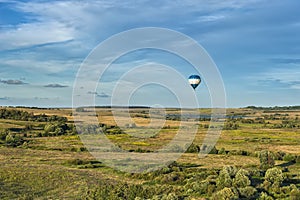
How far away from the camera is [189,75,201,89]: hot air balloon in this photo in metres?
57.1

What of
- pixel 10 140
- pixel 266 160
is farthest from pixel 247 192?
pixel 10 140

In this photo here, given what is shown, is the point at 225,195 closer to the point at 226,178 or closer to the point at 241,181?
the point at 241,181

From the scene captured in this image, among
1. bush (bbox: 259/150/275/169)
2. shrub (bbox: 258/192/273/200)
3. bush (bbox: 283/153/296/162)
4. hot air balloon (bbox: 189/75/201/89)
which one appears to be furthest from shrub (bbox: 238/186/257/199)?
hot air balloon (bbox: 189/75/201/89)

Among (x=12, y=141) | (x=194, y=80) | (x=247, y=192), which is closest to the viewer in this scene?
(x=247, y=192)

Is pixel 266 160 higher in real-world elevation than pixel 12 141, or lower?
lower

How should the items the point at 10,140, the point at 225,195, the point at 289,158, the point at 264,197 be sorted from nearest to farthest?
1. the point at 225,195
2. the point at 264,197
3. the point at 289,158
4. the point at 10,140

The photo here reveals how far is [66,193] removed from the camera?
26.8 meters

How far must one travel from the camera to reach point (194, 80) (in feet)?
188

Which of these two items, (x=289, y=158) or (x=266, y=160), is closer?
(x=266, y=160)

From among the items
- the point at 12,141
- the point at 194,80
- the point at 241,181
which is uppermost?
the point at 194,80

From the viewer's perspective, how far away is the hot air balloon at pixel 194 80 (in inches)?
2249

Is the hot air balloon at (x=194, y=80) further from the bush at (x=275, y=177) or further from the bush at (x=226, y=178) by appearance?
the bush at (x=275, y=177)

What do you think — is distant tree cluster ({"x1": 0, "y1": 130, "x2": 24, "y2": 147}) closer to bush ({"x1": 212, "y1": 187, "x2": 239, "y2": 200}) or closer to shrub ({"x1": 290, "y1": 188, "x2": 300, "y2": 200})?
bush ({"x1": 212, "y1": 187, "x2": 239, "y2": 200})

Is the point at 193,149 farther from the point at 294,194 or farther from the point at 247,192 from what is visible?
the point at 294,194
